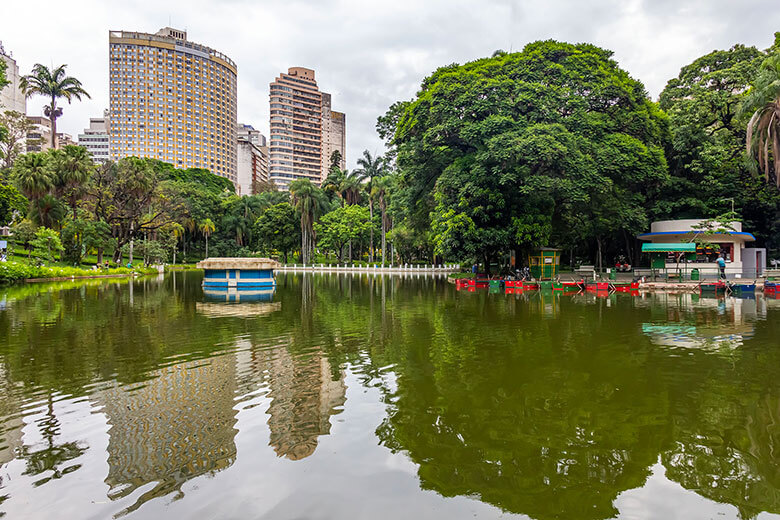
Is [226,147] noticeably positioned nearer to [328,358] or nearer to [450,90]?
[450,90]

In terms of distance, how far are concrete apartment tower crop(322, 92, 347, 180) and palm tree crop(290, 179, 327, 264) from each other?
99976 millimetres

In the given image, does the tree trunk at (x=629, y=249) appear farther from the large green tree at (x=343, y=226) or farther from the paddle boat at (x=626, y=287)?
the large green tree at (x=343, y=226)

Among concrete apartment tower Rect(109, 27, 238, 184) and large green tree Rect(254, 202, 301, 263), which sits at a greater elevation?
concrete apartment tower Rect(109, 27, 238, 184)

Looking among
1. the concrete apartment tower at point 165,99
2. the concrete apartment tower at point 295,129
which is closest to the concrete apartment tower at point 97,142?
the concrete apartment tower at point 165,99

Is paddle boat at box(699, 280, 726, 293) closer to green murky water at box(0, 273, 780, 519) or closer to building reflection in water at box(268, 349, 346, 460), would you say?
green murky water at box(0, 273, 780, 519)

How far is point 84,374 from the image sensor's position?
7969 mm

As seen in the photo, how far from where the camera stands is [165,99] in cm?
13350

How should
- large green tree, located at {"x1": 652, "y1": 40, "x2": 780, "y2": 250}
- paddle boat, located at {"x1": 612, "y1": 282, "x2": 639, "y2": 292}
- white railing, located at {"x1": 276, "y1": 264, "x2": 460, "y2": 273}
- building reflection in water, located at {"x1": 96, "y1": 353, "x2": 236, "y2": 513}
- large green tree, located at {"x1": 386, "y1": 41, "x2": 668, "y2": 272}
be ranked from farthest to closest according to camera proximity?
white railing, located at {"x1": 276, "y1": 264, "x2": 460, "y2": 273}, large green tree, located at {"x1": 652, "y1": 40, "x2": 780, "y2": 250}, large green tree, located at {"x1": 386, "y1": 41, "x2": 668, "y2": 272}, paddle boat, located at {"x1": 612, "y1": 282, "x2": 639, "y2": 292}, building reflection in water, located at {"x1": 96, "y1": 353, "x2": 236, "y2": 513}

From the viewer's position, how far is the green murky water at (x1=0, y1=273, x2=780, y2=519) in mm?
4035

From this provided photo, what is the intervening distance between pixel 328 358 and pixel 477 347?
11.2 ft

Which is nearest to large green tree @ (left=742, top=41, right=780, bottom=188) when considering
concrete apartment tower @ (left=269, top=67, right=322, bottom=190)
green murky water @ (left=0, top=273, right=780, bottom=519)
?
green murky water @ (left=0, top=273, right=780, bottom=519)

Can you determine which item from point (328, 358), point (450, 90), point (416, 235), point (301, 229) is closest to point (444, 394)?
point (328, 358)

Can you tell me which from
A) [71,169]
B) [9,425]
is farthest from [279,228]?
[9,425]

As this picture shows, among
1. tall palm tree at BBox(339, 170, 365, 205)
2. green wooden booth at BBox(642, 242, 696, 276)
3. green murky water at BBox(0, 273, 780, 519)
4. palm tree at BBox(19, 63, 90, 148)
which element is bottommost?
green murky water at BBox(0, 273, 780, 519)
